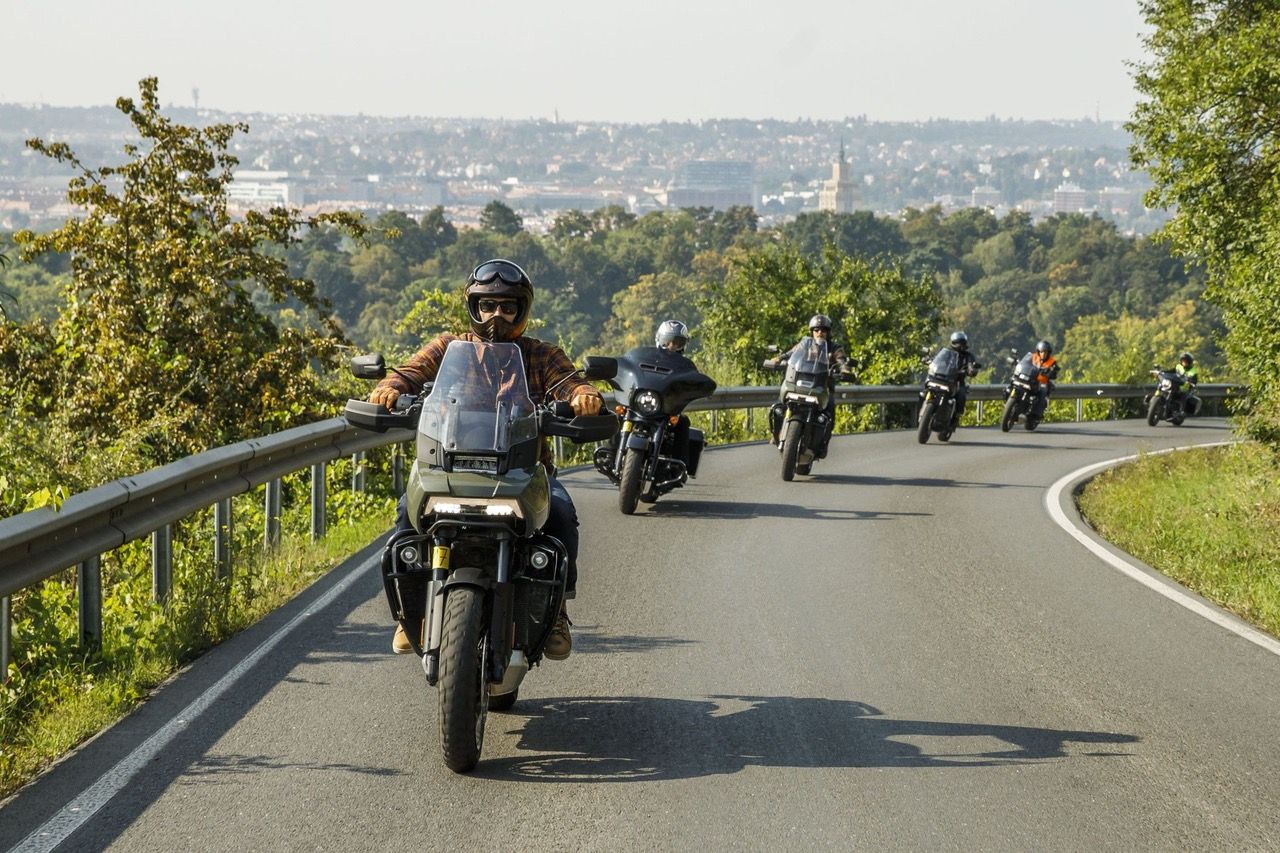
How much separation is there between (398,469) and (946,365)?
11903mm

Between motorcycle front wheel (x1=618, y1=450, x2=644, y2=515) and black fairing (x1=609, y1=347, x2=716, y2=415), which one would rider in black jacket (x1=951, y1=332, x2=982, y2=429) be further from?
motorcycle front wheel (x1=618, y1=450, x2=644, y2=515)

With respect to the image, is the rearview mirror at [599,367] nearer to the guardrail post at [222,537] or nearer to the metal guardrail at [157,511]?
the metal guardrail at [157,511]

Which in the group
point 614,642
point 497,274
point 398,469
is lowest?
point 398,469

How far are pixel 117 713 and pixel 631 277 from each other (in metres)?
178

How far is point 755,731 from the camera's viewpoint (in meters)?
6.97

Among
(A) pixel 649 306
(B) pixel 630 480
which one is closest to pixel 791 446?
(B) pixel 630 480

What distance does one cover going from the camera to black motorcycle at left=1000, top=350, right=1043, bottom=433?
29438 millimetres

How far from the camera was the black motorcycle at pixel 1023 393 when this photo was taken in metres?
29.4

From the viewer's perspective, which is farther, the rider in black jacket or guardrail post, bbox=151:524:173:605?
the rider in black jacket

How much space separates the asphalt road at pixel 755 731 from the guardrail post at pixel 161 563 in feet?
2.26

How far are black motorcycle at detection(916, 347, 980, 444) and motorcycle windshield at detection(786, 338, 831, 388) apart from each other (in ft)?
23.5

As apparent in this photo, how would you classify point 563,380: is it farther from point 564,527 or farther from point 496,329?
point 564,527

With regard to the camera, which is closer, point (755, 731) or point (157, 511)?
point (755, 731)

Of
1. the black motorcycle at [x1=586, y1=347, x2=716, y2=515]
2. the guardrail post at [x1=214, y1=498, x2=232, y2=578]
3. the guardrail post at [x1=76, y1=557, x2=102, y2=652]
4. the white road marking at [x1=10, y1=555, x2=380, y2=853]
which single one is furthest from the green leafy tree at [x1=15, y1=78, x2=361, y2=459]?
the white road marking at [x1=10, y1=555, x2=380, y2=853]
